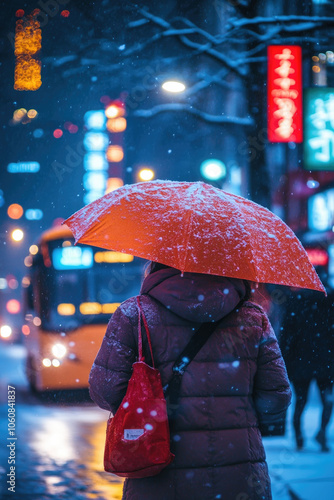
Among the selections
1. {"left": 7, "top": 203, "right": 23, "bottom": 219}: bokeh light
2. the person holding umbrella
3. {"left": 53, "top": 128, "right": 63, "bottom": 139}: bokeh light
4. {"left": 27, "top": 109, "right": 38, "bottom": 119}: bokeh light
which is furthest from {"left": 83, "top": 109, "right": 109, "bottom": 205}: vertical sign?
the person holding umbrella

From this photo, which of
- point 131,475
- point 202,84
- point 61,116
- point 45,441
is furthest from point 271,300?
point 61,116

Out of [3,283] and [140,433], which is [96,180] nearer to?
[3,283]

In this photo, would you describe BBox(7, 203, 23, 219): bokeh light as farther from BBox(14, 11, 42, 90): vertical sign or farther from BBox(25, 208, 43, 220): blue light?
BBox(14, 11, 42, 90): vertical sign

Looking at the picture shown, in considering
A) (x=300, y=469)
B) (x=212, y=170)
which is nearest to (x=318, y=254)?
(x=212, y=170)

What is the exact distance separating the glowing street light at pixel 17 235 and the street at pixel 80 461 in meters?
27.3

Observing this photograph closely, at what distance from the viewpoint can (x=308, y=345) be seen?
6637 mm

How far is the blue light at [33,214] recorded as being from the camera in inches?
1529

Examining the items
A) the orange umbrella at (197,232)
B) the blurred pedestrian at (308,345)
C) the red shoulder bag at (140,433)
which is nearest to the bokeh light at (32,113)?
the blurred pedestrian at (308,345)

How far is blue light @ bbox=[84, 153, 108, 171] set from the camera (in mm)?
22781

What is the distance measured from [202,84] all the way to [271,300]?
5031 millimetres

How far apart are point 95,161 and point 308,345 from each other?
56.8 ft

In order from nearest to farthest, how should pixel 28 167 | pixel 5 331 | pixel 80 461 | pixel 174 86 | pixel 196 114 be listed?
pixel 80 461, pixel 196 114, pixel 174 86, pixel 5 331, pixel 28 167

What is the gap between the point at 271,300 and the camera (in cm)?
850

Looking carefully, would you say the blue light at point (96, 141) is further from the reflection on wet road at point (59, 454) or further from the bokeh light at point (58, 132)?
the reflection on wet road at point (59, 454)
